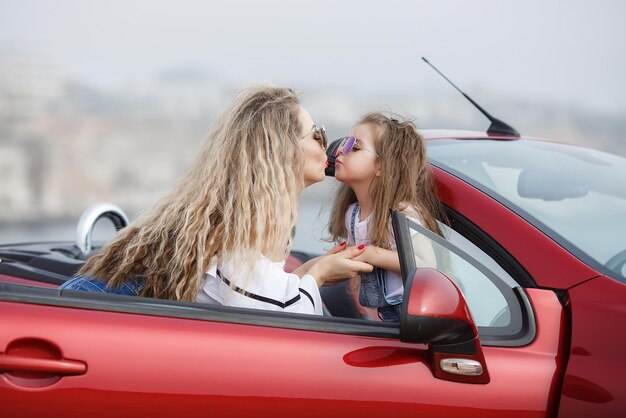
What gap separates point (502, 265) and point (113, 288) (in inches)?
37.0

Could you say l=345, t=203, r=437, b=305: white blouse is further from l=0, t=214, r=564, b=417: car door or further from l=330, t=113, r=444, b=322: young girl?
l=0, t=214, r=564, b=417: car door

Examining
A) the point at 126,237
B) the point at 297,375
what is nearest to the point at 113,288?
the point at 126,237

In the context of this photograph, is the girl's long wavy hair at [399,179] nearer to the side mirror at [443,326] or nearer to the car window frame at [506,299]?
the car window frame at [506,299]

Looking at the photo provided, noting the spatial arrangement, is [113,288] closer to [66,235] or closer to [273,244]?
[273,244]

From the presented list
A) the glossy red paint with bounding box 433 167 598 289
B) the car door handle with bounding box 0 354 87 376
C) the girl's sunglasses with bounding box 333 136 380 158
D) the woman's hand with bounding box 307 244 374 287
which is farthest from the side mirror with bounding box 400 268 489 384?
the girl's sunglasses with bounding box 333 136 380 158

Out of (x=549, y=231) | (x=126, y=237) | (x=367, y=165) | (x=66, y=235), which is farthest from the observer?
(x=66, y=235)

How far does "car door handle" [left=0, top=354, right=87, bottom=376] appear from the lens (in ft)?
5.59

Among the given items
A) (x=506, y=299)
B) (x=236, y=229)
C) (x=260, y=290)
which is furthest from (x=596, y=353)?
(x=236, y=229)

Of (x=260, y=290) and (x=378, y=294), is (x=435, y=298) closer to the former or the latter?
(x=260, y=290)

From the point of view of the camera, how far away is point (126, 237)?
2205 mm

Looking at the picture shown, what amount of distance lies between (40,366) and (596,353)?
1156mm

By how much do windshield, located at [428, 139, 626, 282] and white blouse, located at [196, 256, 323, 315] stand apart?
55cm

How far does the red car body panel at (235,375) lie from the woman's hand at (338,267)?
357 mm

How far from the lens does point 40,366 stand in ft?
5.60
